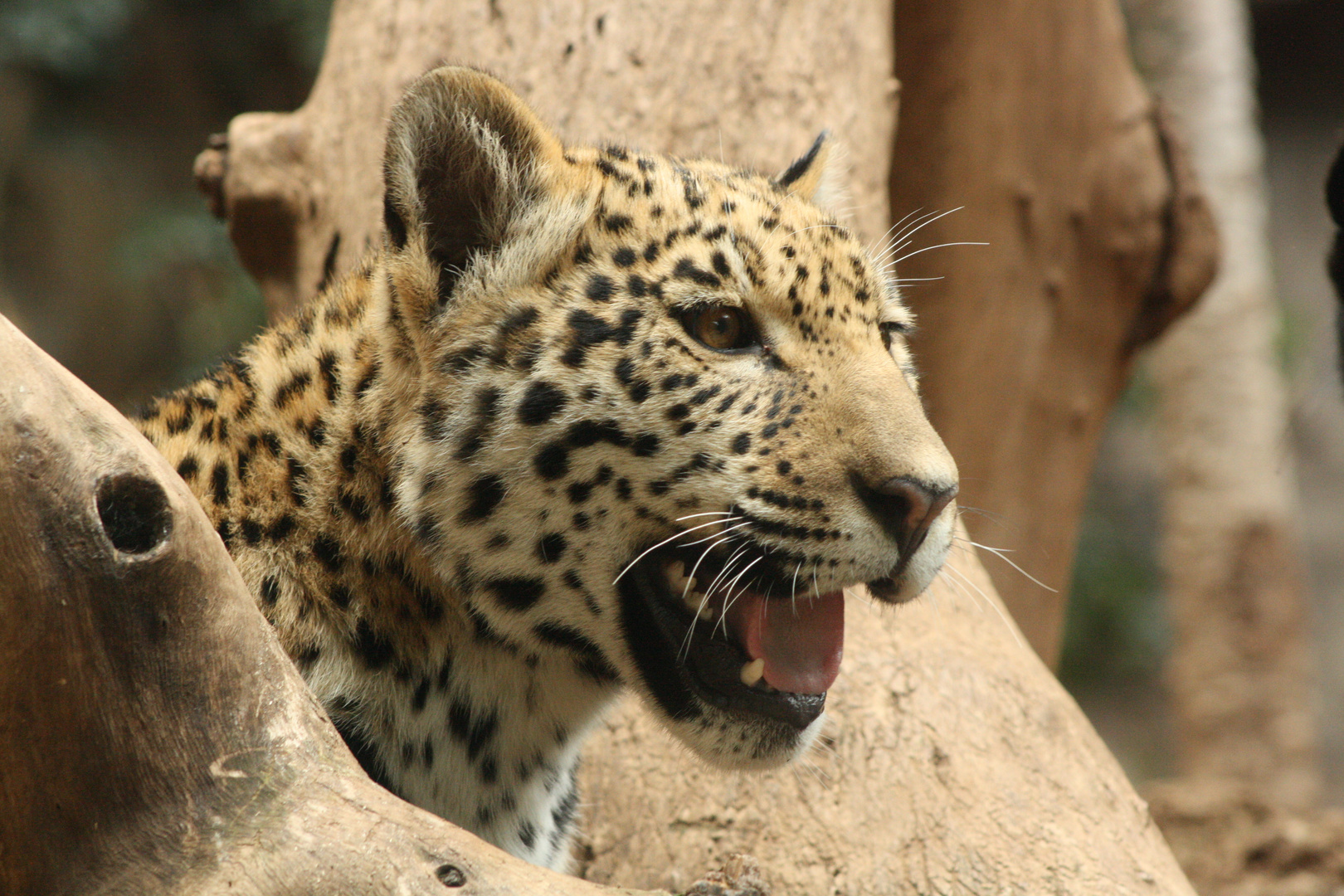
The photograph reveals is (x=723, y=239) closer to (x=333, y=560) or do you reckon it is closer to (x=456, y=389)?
(x=456, y=389)

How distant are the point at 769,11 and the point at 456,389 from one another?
3.26m

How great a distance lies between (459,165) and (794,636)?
5.28 ft

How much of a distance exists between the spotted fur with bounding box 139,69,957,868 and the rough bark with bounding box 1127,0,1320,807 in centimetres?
1015

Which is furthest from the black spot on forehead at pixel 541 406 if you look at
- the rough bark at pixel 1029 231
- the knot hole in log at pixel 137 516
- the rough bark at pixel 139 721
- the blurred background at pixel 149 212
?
the blurred background at pixel 149 212

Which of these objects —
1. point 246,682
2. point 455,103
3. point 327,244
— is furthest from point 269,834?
point 327,244

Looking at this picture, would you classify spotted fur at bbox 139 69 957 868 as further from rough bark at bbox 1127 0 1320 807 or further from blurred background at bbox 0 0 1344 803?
rough bark at bbox 1127 0 1320 807

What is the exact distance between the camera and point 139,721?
266 centimetres

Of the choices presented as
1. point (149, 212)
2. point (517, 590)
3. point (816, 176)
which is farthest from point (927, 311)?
point (149, 212)

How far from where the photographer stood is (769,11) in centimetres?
583

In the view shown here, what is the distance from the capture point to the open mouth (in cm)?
346

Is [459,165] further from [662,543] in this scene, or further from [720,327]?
[662,543]

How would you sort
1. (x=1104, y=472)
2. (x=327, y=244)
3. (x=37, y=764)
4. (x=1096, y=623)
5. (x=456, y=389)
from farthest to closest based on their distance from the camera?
(x=1104, y=472) < (x=1096, y=623) < (x=327, y=244) < (x=456, y=389) < (x=37, y=764)

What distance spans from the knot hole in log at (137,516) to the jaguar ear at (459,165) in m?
1.08

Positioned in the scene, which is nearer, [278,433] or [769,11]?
[278,433]
